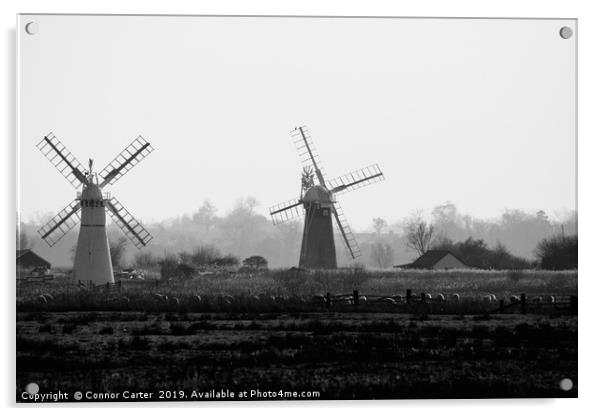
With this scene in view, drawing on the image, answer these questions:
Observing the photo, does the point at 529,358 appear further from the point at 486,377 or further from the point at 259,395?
the point at 259,395

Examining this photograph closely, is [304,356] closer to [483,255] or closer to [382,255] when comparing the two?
[382,255]

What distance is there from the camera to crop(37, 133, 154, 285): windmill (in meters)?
12.8

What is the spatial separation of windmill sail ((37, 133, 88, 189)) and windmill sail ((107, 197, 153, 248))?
837 mm

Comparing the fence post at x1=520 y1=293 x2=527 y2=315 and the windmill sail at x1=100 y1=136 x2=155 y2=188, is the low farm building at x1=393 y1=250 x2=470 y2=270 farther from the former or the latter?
the windmill sail at x1=100 y1=136 x2=155 y2=188

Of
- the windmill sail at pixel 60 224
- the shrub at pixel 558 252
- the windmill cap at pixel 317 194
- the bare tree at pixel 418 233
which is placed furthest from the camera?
the windmill cap at pixel 317 194

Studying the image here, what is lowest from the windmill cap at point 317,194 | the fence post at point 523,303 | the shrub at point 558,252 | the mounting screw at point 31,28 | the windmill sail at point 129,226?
the fence post at point 523,303

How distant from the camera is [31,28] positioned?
37.9 feet

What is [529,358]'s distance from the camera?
39.1 feet

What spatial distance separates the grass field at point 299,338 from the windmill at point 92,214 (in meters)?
0.57

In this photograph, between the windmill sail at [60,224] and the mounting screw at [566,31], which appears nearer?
the mounting screw at [566,31]

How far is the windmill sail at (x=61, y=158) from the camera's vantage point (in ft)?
39.7

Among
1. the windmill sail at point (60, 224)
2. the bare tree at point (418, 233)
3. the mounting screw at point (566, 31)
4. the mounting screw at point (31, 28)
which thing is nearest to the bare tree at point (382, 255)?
the bare tree at point (418, 233)

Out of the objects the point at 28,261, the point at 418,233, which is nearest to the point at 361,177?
the point at 418,233

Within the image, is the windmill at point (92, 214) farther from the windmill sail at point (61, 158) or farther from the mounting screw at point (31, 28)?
the mounting screw at point (31, 28)
